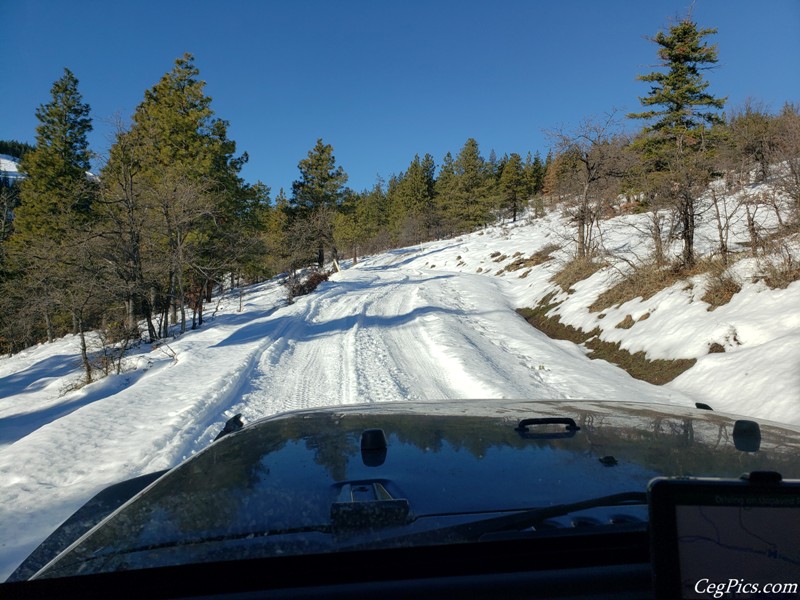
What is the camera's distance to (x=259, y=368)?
1047 centimetres

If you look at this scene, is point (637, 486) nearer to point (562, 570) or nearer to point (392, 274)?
point (562, 570)

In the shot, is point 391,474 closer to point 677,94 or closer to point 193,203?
point 193,203

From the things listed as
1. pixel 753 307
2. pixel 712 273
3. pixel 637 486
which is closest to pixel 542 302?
pixel 712 273

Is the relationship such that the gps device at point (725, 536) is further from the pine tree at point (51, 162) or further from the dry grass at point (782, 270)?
the pine tree at point (51, 162)

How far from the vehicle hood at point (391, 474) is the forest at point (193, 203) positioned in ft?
31.7

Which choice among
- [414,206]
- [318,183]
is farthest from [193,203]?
[414,206]

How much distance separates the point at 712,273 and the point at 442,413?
10.7 metres

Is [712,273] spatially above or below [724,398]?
above

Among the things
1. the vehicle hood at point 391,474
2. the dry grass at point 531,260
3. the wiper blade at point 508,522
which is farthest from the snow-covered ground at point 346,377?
the dry grass at point 531,260

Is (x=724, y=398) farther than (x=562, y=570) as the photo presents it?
Yes

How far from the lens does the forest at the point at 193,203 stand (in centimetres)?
1448

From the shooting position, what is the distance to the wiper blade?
146 centimetres

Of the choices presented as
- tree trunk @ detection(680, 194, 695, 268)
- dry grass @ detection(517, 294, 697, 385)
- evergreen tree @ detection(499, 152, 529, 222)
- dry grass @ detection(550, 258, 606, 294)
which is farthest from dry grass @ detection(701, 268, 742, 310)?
evergreen tree @ detection(499, 152, 529, 222)

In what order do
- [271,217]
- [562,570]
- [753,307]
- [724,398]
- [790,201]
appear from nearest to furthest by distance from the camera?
1. [562,570]
2. [724,398]
3. [753,307]
4. [790,201]
5. [271,217]
